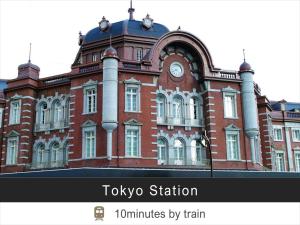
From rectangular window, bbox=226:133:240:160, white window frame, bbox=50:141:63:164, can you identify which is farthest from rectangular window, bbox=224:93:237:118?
white window frame, bbox=50:141:63:164

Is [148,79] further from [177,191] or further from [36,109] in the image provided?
[177,191]

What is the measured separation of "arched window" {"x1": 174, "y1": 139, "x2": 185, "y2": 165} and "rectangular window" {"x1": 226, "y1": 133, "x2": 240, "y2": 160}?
11.6ft

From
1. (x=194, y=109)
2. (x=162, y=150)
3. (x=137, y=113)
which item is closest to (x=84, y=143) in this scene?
(x=137, y=113)

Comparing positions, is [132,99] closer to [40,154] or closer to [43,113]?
[43,113]

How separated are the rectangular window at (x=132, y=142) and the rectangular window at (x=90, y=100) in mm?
3165

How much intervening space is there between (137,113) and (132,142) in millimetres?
2146

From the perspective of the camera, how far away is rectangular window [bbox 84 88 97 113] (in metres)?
26.3

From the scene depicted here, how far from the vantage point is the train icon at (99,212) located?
3.45m

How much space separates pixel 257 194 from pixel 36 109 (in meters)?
28.3

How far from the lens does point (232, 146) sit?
27.8m

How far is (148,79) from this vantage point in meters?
26.8

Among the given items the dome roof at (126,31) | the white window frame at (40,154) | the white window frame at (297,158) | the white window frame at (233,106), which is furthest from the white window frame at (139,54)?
the white window frame at (297,158)

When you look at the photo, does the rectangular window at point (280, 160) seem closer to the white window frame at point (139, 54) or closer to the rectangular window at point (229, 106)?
the rectangular window at point (229, 106)

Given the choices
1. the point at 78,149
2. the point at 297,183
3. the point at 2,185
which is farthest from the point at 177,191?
the point at 78,149
